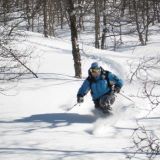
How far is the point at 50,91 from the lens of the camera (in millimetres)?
13836

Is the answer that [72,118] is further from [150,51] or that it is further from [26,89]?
[150,51]

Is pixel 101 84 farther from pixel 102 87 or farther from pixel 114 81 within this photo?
pixel 114 81

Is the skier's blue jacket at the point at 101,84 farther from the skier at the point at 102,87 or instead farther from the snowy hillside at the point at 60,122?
the snowy hillside at the point at 60,122

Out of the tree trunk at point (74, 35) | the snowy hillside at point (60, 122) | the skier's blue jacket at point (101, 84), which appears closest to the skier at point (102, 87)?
the skier's blue jacket at point (101, 84)

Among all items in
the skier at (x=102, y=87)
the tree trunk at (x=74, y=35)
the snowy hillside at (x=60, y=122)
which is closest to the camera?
the snowy hillside at (x=60, y=122)

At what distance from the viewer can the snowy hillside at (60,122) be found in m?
8.70

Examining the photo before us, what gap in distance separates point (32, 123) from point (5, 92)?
3.30m

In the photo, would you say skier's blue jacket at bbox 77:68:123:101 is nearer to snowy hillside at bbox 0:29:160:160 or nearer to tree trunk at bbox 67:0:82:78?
Result: snowy hillside at bbox 0:29:160:160

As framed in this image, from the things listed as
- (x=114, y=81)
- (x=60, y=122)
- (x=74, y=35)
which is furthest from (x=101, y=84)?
(x=74, y=35)

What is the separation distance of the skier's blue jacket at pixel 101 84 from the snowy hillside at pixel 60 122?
57 cm

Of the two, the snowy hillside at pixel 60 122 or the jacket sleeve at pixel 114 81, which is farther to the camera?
the jacket sleeve at pixel 114 81

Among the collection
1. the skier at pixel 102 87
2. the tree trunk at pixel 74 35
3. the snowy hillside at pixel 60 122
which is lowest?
the snowy hillside at pixel 60 122

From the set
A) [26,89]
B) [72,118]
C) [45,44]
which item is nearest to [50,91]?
[26,89]

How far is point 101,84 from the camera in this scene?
37.0 ft
